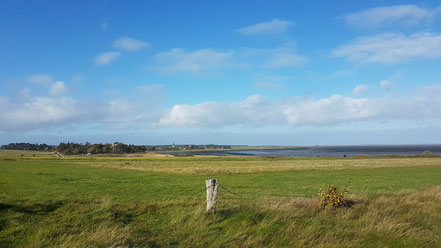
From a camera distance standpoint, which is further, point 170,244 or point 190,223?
point 190,223

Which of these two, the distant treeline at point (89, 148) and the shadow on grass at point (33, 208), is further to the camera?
the distant treeline at point (89, 148)

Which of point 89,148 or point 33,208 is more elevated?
point 89,148

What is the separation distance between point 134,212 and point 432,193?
14313 millimetres

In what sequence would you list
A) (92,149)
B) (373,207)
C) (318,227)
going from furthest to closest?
(92,149)
(373,207)
(318,227)

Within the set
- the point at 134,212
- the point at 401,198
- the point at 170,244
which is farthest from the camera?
the point at 401,198

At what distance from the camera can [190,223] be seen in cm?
952

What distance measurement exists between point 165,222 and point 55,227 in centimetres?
330

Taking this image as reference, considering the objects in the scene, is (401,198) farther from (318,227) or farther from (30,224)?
(30,224)

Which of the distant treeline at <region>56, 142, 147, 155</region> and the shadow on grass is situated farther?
the distant treeline at <region>56, 142, 147, 155</region>

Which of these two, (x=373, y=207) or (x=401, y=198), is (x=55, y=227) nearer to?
(x=373, y=207)

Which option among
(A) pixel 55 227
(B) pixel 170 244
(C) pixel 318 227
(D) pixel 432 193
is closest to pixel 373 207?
(C) pixel 318 227

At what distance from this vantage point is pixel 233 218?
33.1 ft

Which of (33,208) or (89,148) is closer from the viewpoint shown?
(33,208)

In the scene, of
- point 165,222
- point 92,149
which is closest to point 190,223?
point 165,222
